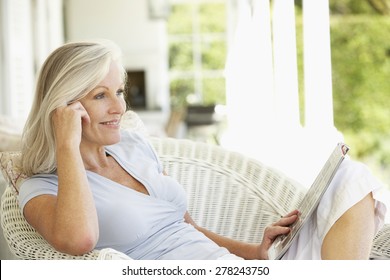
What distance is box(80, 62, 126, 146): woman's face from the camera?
192 centimetres

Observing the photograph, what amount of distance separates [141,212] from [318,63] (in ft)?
5.51

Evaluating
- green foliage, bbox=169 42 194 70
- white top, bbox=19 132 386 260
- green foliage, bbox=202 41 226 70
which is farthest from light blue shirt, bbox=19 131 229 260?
green foliage, bbox=169 42 194 70

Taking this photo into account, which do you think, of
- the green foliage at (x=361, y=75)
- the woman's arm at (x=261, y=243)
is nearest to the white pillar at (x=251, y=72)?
the woman's arm at (x=261, y=243)

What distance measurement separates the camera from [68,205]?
5.66 feet

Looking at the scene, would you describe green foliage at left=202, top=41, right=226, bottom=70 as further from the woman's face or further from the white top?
the woman's face

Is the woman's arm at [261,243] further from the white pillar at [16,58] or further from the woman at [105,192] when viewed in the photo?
the white pillar at [16,58]

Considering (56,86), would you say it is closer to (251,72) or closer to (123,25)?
(251,72)

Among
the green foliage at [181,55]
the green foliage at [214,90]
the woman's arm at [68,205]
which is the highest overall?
the woman's arm at [68,205]

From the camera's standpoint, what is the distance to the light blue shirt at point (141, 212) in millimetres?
1896

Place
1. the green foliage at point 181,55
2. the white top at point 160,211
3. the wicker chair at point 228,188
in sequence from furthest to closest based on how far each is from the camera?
the green foliage at point 181,55 → the wicker chair at point 228,188 → the white top at point 160,211

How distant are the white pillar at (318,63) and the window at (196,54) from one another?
376 inches

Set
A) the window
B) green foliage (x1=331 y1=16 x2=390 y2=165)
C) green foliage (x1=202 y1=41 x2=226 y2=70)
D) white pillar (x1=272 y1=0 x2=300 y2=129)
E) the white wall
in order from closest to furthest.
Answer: white pillar (x1=272 y1=0 x2=300 y2=129) < the white wall < green foliage (x1=331 y1=16 x2=390 y2=165) < the window < green foliage (x1=202 y1=41 x2=226 y2=70)

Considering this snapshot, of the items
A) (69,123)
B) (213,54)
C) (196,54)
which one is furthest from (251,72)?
(213,54)
